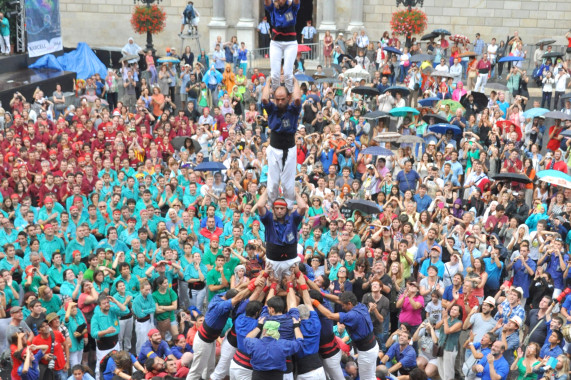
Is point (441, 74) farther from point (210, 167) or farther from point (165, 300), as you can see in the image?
point (165, 300)

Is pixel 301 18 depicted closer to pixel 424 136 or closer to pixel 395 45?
pixel 395 45

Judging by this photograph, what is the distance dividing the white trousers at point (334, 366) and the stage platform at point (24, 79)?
17305 mm

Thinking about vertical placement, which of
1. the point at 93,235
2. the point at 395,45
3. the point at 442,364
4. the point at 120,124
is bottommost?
the point at 442,364

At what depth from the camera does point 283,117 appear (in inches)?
424

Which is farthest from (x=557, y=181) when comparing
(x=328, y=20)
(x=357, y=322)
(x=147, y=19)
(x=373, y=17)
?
(x=147, y=19)

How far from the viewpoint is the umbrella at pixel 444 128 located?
20281 millimetres

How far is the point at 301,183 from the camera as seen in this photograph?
59.3 feet

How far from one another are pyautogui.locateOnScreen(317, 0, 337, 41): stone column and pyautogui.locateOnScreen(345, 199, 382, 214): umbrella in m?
16.6

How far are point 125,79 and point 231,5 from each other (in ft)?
28.1

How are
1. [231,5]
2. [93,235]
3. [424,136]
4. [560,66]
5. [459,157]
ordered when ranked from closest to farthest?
1. [93,235]
2. [459,157]
3. [424,136]
4. [560,66]
5. [231,5]

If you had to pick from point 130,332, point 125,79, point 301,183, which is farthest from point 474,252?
point 125,79

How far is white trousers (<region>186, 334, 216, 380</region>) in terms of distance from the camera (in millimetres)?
11516

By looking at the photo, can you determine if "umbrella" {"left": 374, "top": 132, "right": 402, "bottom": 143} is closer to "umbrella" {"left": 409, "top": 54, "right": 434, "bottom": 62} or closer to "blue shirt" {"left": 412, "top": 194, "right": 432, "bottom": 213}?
"blue shirt" {"left": 412, "top": 194, "right": 432, "bottom": 213}

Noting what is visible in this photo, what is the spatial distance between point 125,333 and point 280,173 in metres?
4.69
